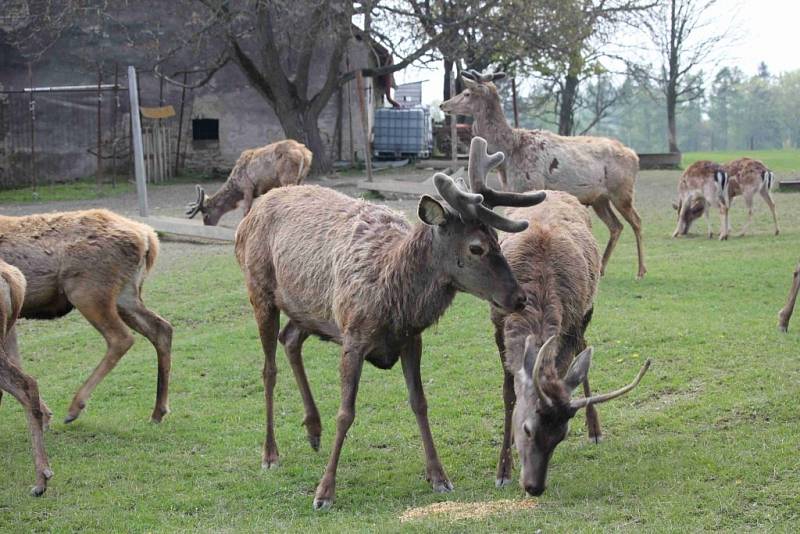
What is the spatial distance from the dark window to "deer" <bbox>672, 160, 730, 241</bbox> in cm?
1548

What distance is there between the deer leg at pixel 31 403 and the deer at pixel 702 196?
14.1 m

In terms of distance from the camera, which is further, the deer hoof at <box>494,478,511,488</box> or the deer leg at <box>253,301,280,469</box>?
the deer leg at <box>253,301,280,469</box>

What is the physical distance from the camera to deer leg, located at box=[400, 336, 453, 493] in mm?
6710

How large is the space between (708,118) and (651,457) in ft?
292

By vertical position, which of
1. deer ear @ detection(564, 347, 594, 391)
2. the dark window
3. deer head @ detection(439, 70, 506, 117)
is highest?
the dark window

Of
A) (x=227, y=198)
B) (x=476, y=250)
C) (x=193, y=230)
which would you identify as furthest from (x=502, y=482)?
(x=227, y=198)

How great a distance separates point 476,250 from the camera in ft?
21.0

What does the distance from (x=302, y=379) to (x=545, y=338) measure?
215cm

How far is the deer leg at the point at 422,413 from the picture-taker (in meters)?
6.71

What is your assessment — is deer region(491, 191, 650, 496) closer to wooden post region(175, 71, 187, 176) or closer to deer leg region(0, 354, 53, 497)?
deer leg region(0, 354, 53, 497)

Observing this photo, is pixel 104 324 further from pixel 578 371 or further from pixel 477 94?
pixel 477 94

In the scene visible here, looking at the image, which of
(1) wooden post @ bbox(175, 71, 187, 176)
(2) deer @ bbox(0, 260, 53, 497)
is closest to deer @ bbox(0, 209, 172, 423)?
(2) deer @ bbox(0, 260, 53, 497)

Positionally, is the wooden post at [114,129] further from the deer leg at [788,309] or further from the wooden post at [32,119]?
the deer leg at [788,309]

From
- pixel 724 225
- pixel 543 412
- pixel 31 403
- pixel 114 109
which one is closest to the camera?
pixel 543 412
